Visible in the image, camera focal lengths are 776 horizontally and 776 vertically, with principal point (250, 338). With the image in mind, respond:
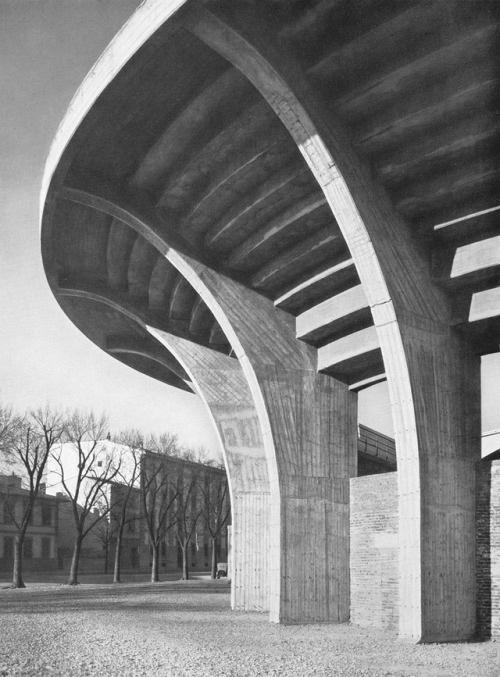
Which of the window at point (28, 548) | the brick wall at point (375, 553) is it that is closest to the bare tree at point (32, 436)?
the brick wall at point (375, 553)

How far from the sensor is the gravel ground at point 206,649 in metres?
10.7

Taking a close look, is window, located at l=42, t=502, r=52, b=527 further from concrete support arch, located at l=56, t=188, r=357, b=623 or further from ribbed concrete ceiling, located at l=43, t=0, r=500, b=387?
concrete support arch, located at l=56, t=188, r=357, b=623

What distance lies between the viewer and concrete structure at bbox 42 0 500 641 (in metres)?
12.9

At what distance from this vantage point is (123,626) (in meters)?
16.1

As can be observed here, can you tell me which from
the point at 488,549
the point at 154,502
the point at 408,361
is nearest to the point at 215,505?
the point at 154,502

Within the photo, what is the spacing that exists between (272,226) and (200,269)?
2.27m

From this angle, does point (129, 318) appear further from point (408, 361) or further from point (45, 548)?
point (45, 548)

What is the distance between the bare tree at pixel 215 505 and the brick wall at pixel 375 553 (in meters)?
27.2

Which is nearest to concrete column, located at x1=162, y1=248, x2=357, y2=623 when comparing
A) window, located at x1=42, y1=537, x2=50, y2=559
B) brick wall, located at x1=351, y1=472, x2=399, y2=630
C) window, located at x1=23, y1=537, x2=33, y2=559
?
brick wall, located at x1=351, y1=472, x2=399, y2=630

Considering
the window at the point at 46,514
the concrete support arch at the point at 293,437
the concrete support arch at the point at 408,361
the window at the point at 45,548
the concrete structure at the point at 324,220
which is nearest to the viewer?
the concrete structure at the point at 324,220

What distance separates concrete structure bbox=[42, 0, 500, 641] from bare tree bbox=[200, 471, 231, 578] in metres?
23.5

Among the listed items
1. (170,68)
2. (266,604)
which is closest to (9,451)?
(266,604)

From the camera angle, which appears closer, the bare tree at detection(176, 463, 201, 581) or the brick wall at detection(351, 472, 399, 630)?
the brick wall at detection(351, 472, 399, 630)

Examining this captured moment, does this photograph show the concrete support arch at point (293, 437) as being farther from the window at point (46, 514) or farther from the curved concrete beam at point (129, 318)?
the window at point (46, 514)
